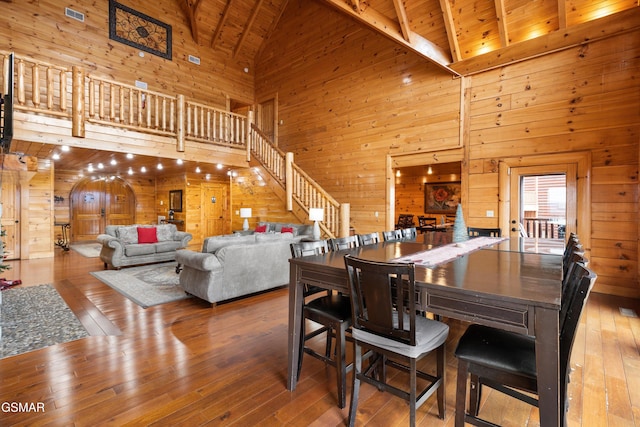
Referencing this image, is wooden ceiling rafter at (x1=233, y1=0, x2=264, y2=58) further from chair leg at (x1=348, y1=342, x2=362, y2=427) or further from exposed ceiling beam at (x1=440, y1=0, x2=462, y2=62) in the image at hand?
chair leg at (x1=348, y1=342, x2=362, y2=427)

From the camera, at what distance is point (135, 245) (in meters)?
6.34

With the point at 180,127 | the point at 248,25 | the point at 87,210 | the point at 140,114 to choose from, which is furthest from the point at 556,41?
the point at 87,210

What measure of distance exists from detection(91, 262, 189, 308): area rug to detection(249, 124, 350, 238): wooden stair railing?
3.05m

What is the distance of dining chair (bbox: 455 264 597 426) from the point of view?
1.32 meters

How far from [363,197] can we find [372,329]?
5817 mm

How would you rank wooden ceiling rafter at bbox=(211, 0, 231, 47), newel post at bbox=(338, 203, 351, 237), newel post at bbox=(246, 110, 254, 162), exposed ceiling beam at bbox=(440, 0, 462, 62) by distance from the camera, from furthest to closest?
wooden ceiling rafter at bbox=(211, 0, 231, 47), newel post at bbox=(246, 110, 254, 162), newel post at bbox=(338, 203, 351, 237), exposed ceiling beam at bbox=(440, 0, 462, 62)

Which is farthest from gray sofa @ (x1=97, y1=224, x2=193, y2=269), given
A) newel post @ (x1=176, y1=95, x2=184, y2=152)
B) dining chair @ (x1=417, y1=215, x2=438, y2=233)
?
dining chair @ (x1=417, y1=215, x2=438, y2=233)

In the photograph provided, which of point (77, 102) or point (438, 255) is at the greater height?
point (77, 102)

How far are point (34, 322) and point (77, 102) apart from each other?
3.81 meters

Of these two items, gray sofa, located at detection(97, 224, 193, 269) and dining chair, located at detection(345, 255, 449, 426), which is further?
gray sofa, located at detection(97, 224, 193, 269)

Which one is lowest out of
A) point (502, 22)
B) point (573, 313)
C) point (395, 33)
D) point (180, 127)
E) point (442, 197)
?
point (573, 313)

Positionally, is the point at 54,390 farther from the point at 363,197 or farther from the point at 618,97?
the point at 618,97

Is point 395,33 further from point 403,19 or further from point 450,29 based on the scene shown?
point 450,29

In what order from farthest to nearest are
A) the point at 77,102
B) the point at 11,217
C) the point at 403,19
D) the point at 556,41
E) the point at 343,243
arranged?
the point at 11,217
the point at 77,102
the point at 403,19
the point at 556,41
the point at 343,243
